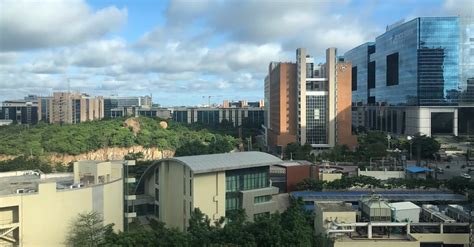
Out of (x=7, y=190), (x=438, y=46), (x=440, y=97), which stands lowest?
(x=7, y=190)

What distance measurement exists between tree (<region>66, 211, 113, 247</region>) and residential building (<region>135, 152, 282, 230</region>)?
3.00 meters

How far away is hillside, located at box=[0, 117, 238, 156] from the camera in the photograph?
96.5ft

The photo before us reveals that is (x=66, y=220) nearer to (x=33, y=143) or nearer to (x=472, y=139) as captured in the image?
(x=33, y=143)

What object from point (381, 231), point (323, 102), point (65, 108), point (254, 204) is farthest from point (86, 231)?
point (65, 108)

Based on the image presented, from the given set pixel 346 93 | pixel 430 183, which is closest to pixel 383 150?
pixel 346 93

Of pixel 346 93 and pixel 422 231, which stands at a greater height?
pixel 346 93

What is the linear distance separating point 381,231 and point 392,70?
38.9 m

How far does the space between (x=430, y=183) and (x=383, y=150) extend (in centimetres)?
968

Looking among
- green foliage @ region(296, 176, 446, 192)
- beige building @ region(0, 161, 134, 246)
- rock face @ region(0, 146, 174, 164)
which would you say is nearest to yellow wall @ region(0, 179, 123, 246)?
beige building @ region(0, 161, 134, 246)

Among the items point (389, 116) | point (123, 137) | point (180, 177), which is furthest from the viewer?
point (389, 116)

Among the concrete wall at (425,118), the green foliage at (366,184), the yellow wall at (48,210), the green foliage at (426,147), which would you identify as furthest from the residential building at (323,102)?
the yellow wall at (48,210)

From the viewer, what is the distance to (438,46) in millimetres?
39094

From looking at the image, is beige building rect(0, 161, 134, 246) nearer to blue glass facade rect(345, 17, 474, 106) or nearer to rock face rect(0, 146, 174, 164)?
rock face rect(0, 146, 174, 164)

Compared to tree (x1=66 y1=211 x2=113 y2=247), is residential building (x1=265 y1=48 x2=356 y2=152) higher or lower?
higher
